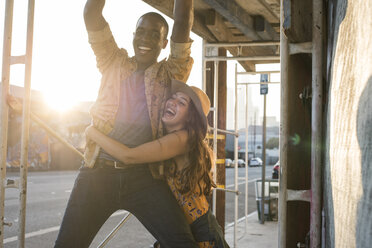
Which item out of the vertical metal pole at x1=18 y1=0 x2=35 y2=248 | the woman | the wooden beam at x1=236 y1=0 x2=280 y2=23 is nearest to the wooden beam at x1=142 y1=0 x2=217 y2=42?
the wooden beam at x1=236 y1=0 x2=280 y2=23

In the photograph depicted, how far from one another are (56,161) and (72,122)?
3.61 metres

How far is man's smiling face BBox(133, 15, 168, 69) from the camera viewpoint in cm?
230

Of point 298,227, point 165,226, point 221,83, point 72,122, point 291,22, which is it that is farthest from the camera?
point 72,122

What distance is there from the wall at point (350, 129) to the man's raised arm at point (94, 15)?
118cm

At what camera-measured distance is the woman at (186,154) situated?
2.12 metres

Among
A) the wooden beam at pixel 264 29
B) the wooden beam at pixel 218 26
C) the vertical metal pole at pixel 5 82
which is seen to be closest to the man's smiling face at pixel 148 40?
the vertical metal pole at pixel 5 82

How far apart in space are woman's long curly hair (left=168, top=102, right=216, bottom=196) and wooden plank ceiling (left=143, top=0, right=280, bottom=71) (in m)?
2.43

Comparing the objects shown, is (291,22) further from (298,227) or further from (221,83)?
(221,83)

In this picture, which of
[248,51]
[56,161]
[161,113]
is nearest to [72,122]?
[56,161]

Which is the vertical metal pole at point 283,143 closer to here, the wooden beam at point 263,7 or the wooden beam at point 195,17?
the wooden beam at point 195,17

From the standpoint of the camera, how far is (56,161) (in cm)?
2653

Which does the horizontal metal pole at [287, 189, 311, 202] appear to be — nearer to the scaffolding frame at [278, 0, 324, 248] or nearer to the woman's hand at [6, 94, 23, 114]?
the scaffolding frame at [278, 0, 324, 248]

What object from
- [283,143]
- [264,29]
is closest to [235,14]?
[264,29]

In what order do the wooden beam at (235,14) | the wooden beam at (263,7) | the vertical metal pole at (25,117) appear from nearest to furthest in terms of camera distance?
1. the vertical metal pole at (25,117)
2. the wooden beam at (235,14)
3. the wooden beam at (263,7)
